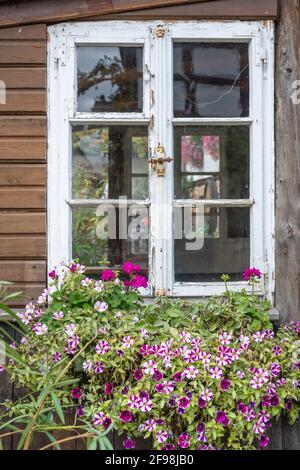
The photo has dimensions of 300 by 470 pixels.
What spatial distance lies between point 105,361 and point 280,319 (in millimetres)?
897

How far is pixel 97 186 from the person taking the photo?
9.00 ft

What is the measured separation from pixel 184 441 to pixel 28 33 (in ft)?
6.68

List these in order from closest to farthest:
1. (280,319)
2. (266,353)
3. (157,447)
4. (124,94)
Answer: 1. (157,447)
2. (266,353)
3. (280,319)
4. (124,94)

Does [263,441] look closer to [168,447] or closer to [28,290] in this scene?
[168,447]

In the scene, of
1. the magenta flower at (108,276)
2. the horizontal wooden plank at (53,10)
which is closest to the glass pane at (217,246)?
the magenta flower at (108,276)

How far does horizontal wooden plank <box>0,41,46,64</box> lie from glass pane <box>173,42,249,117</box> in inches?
26.6

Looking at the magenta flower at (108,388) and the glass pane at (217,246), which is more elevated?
the glass pane at (217,246)

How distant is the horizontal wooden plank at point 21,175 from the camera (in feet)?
8.37

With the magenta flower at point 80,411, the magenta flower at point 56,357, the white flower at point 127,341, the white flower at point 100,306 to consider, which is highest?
the white flower at point 100,306

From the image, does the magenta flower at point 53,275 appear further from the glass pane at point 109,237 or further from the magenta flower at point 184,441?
the magenta flower at point 184,441

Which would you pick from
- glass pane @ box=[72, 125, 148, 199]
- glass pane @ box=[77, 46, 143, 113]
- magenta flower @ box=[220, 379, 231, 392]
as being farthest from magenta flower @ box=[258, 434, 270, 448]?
glass pane @ box=[77, 46, 143, 113]

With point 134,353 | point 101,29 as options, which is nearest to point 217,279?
point 134,353

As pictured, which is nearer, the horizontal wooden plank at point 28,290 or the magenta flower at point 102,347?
the magenta flower at point 102,347

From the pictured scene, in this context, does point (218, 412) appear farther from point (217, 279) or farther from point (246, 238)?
point (246, 238)
